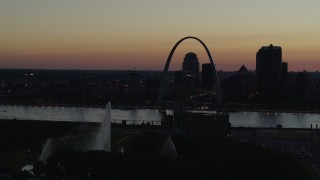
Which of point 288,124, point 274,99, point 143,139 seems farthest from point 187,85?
point 143,139

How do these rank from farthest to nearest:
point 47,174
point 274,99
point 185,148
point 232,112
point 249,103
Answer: point 274,99 < point 249,103 < point 232,112 < point 185,148 < point 47,174

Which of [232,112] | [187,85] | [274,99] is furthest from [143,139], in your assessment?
[187,85]

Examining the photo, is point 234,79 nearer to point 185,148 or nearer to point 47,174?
point 185,148

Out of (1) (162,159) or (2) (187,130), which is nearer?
(1) (162,159)

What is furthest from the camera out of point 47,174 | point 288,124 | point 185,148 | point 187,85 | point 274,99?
point 187,85

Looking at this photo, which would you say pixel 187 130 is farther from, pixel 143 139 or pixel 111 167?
pixel 111 167

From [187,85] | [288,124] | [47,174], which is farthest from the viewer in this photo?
[187,85]
